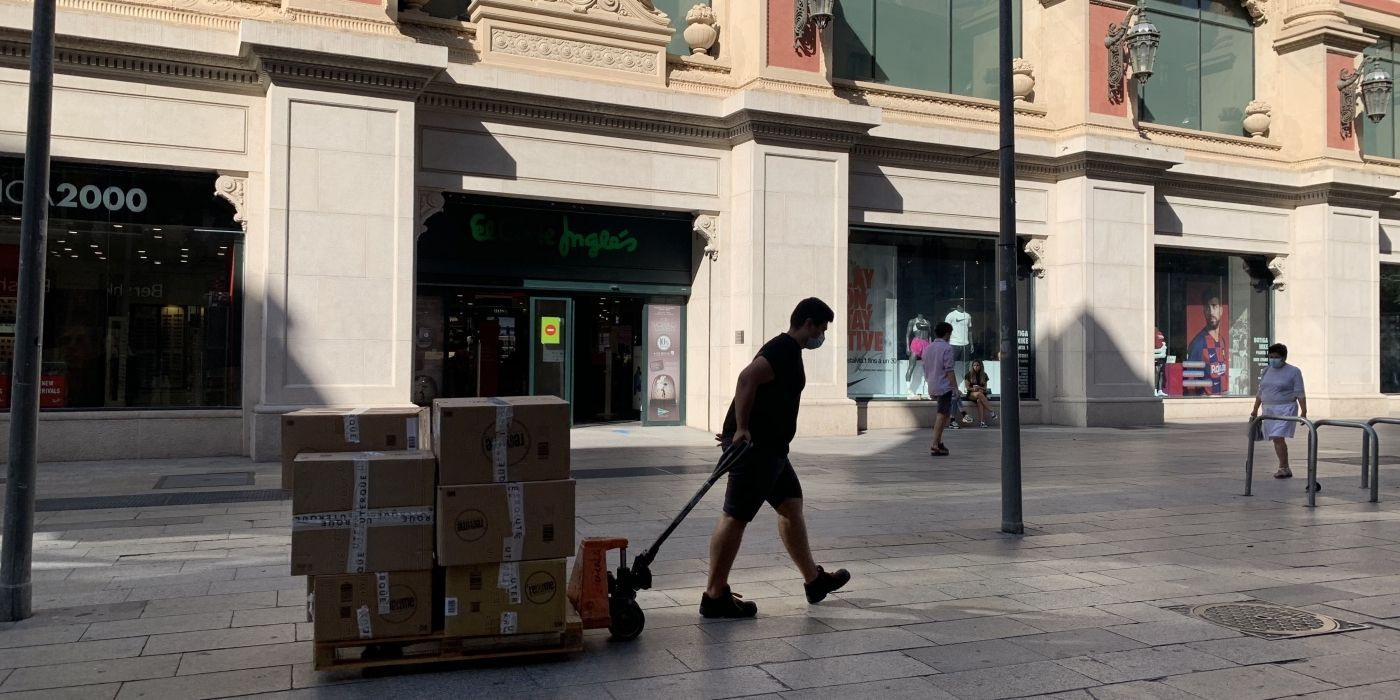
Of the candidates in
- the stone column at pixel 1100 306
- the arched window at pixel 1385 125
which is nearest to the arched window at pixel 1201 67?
the stone column at pixel 1100 306

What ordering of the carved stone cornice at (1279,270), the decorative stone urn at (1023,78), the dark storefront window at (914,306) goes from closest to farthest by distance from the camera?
the dark storefront window at (914,306) → the decorative stone urn at (1023,78) → the carved stone cornice at (1279,270)

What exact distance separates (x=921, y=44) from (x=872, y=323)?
522 cm

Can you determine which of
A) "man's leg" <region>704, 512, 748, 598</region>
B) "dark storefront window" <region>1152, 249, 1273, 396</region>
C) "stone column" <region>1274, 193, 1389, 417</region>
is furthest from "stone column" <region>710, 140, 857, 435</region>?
"stone column" <region>1274, 193, 1389, 417</region>

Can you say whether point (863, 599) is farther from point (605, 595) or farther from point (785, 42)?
point (785, 42)

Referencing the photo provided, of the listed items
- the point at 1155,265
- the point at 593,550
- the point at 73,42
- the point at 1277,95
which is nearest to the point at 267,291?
the point at 73,42

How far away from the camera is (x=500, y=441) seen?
4.93 metres

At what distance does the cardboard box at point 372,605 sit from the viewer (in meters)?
4.68

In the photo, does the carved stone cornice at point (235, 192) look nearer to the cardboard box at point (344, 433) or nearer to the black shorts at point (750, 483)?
the cardboard box at point (344, 433)

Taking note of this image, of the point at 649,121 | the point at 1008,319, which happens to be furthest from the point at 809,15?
the point at 1008,319

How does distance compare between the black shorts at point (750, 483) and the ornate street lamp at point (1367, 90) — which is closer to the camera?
the black shorts at point (750, 483)

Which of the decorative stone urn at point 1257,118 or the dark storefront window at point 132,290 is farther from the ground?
the decorative stone urn at point 1257,118

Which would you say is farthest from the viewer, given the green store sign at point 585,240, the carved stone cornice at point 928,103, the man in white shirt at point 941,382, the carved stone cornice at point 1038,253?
the carved stone cornice at point 1038,253

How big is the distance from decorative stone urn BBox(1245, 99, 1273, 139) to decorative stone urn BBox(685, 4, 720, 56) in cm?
1270

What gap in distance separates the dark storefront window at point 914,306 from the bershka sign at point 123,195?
34.2 feet
